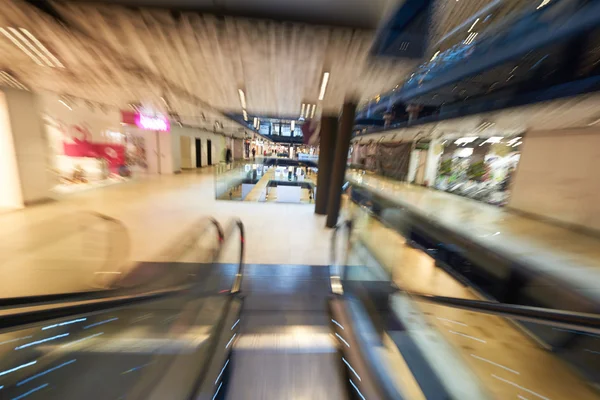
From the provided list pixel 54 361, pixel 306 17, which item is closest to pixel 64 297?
pixel 54 361

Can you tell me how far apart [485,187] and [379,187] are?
419 centimetres

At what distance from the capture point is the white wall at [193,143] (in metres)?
12.7

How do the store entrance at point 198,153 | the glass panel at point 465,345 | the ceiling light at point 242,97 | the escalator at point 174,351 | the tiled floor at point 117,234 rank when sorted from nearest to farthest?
the escalator at point 174,351, the glass panel at point 465,345, the tiled floor at point 117,234, the ceiling light at point 242,97, the store entrance at point 198,153

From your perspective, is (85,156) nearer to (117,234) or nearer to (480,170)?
(117,234)

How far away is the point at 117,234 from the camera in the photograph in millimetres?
4148

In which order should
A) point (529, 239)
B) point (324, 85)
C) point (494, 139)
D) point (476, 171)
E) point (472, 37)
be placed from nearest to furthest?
point (472, 37)
point (324, 85)
point (529, 239)
point (494, 139)
point (476, 171)

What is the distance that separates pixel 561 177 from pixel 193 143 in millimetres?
17094

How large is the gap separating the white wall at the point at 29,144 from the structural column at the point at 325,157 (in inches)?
279

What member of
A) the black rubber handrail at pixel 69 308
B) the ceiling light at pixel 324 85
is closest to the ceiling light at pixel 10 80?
the black rubber handrail at pixel 69 308

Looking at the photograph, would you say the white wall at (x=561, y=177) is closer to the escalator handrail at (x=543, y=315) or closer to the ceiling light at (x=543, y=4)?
the ceiling light at (x=543, y=4)

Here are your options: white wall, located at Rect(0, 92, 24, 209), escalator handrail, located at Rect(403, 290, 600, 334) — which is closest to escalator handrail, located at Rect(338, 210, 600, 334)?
escalator handrail, located at Rect(403, 290, 600, 334)

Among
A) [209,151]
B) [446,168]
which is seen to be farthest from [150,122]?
[446,168]

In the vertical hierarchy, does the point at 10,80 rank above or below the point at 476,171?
above

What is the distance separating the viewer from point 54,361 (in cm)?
180
